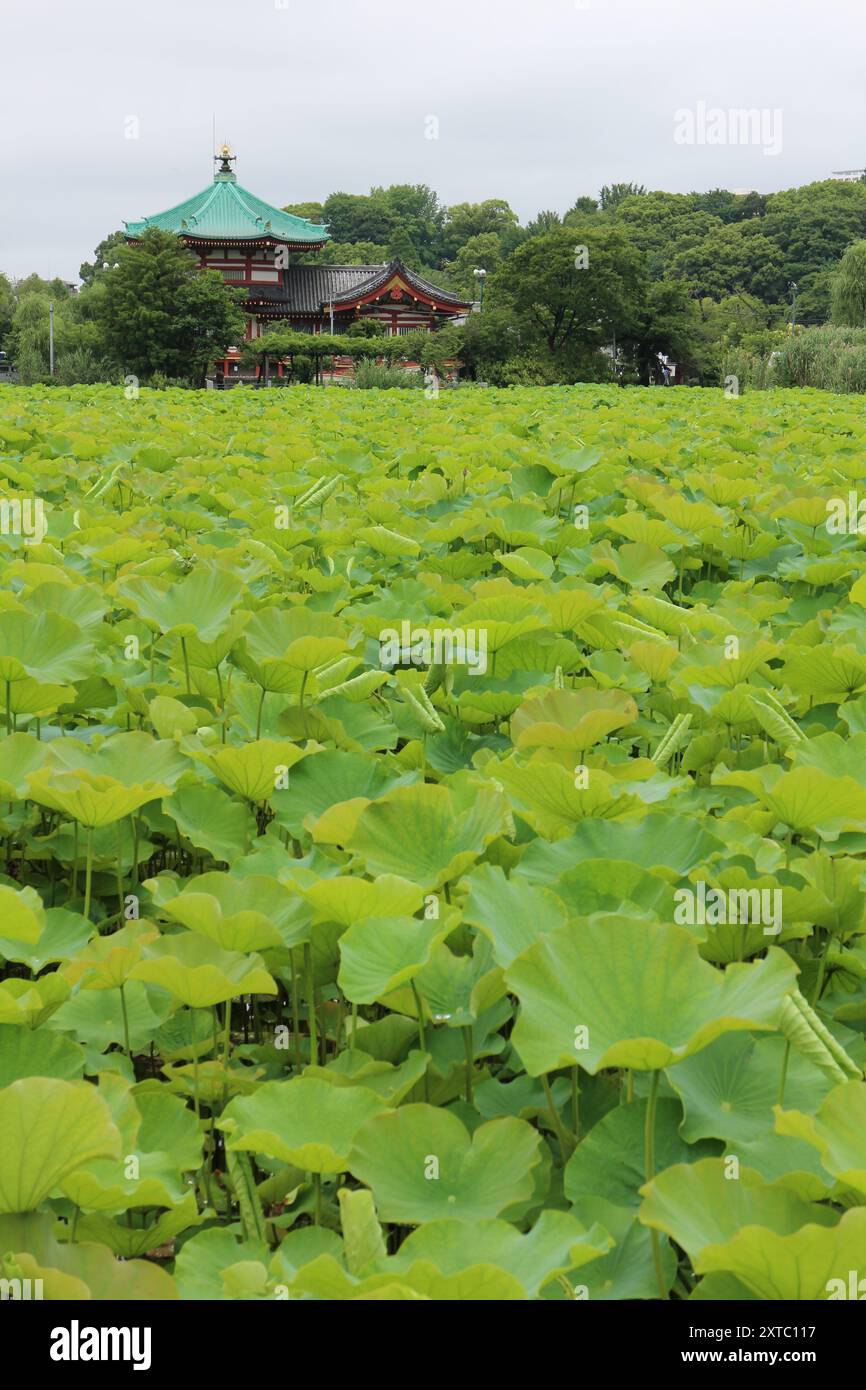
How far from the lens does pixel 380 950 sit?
0.97 metres

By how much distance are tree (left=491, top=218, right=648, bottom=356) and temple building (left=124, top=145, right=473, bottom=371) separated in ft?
18.3

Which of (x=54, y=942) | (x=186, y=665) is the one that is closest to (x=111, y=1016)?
(x=54, y=942)

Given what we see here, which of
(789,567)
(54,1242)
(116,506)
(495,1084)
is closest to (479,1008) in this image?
(495,1084)

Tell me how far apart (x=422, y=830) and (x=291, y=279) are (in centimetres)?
3689

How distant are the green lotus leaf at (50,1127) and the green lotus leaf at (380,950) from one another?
0.79ft

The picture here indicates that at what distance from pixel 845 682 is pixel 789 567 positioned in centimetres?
91

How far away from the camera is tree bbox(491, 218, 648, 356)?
28.8m

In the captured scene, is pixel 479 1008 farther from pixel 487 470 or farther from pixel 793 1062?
pixel 487 470

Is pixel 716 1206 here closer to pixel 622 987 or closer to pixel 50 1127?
pixel 622 987

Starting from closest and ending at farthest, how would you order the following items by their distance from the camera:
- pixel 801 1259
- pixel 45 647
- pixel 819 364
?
1. pixel 801 1259
2. pixel 45 647
3. pixel 819 364

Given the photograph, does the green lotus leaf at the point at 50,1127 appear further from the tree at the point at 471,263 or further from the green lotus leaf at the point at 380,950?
the tree at the point at 471,263

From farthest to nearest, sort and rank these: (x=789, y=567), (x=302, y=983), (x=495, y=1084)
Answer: (x=789, y=567)
(x=302, y=983)
(x=495, y=1084)

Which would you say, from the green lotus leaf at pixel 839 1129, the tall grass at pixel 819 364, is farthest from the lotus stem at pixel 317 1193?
the tall grass at pixel 819 364
